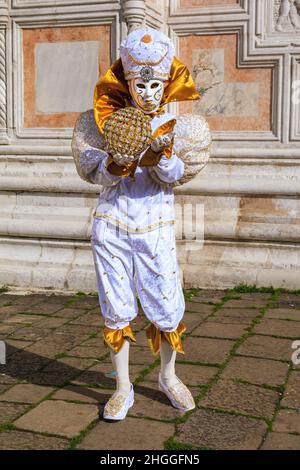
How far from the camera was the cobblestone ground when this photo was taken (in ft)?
8.86

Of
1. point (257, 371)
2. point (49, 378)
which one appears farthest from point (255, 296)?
point (49, 378)

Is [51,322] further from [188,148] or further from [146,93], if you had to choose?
[146,93]

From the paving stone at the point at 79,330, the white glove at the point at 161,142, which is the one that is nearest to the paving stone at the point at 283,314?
the paving stone at the point at 79,330

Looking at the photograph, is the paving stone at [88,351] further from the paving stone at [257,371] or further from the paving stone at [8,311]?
the paving stone at [8,311]

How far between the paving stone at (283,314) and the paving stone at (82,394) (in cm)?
175

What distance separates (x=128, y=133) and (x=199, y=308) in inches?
97.4

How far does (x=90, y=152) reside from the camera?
287 cm

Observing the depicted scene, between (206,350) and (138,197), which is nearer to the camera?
(138,197)

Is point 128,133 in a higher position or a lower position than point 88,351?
higher

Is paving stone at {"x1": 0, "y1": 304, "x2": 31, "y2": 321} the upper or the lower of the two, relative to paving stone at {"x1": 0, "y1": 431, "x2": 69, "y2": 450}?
upper

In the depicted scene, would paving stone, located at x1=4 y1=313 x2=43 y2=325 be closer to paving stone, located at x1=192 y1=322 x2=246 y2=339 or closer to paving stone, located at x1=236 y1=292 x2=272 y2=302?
paving stone, located at x1=192 y1=322 x2=246 y2=339

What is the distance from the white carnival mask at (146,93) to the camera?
283cm

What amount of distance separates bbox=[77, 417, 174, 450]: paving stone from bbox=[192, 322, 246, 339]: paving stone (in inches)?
54.9

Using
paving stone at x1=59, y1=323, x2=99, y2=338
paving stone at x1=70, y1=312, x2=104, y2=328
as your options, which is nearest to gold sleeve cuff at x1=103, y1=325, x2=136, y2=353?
paving stone at x1=59, y1=323, x2=99, y2=338
